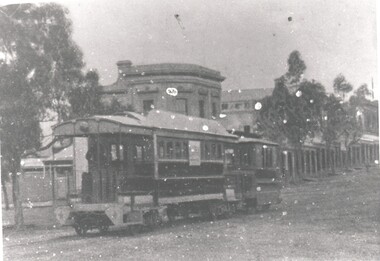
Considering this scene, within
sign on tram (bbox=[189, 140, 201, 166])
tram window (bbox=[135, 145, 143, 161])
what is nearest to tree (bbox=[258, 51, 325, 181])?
sign on tram (bbox=[189, 140, 201, 166])

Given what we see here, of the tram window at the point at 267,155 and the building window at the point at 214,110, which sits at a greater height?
the building window at the point at 214,110

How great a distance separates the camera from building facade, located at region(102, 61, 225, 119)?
5512 millimetres

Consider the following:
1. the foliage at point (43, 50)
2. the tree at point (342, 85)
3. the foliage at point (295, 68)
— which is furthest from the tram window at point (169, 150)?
the tree at point (342, 85)

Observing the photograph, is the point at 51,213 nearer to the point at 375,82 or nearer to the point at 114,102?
the point at 114,102

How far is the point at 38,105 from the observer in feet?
21.3

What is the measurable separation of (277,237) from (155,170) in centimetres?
164

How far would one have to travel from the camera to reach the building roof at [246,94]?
5.38m

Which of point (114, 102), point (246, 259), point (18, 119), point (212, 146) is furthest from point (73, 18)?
point (246, 259)

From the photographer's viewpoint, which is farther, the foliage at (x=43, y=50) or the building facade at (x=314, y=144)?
the foliage at (x=43, y=50)

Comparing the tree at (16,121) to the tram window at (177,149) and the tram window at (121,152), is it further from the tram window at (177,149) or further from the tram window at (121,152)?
the tram window at (177,149)

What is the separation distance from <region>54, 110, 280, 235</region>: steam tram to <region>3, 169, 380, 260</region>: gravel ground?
0.27m

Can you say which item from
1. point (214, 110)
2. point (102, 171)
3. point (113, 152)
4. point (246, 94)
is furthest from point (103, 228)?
point (246, 94)

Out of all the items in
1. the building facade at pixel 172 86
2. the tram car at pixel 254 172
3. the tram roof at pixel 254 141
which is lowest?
the tram car at pixel 254 172

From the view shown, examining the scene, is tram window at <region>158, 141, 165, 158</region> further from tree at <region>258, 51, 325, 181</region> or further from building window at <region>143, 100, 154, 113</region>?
tree at <region>258, 51, 325, 181</region>
